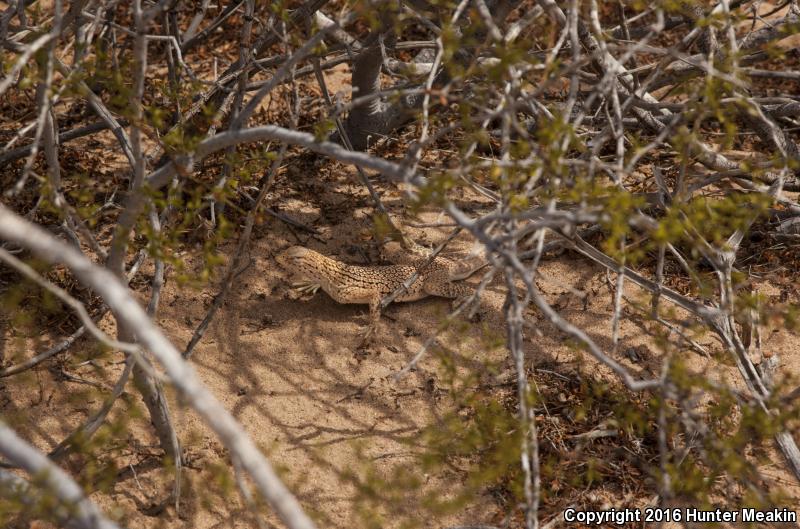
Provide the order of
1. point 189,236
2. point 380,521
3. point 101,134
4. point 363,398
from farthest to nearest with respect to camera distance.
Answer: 1. point 101,134
2. point 189,236
3. point 363,398
4. point 380,521

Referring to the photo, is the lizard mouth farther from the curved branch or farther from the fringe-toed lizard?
the curved branch

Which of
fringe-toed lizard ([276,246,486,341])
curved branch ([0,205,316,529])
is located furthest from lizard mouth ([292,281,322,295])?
curved branch ([0,205,316,529])

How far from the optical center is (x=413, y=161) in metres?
3.29

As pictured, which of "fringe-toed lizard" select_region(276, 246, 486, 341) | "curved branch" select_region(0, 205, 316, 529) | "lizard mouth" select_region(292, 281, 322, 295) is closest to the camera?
"curved branch" select_region(0, 205, 316, 529)

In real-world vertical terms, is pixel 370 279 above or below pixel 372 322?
above

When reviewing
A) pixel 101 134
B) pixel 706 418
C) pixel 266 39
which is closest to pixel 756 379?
pixel 706 418

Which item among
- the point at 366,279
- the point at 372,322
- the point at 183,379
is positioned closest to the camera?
the point at 183,379

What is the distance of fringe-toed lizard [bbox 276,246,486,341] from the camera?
20.6ft

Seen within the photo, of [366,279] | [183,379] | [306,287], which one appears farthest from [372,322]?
[183,379]

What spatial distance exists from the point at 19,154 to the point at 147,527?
3.12 meters

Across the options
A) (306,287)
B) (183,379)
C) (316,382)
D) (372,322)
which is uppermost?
(183,379)

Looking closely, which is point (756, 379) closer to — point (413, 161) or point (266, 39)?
point (413, 161)

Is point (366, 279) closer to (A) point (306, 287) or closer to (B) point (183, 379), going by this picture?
(A) point (306, 287)

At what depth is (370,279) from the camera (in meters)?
6.39
